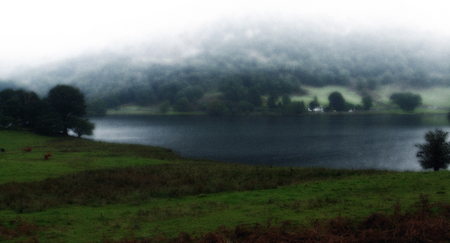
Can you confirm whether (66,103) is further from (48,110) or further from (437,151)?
(437,151)

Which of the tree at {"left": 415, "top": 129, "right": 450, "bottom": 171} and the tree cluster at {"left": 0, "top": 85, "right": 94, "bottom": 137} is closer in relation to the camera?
the tree at {"left": 415, "top": 129, "right": 450, "bottom": 171}

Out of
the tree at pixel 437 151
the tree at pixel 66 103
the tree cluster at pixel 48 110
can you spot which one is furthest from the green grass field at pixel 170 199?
the tree at pixel 66 103

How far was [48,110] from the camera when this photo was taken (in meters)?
76.8

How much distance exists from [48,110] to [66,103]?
487 centimetres

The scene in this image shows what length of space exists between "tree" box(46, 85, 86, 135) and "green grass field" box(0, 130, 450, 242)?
5455cm

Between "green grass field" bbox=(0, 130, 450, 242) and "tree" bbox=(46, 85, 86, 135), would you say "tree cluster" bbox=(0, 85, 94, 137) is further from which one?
"green grass field" bbox=(0, 130, 450, 242)

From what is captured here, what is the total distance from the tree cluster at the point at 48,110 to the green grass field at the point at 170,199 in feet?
164

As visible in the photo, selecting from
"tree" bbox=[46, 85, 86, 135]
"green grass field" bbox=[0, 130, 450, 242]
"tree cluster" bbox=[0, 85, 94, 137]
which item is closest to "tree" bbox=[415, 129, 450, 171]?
"green grass field" bbox=[0, 130, 450, 242]

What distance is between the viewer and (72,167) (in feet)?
102

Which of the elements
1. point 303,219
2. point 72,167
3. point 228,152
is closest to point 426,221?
point 303,219

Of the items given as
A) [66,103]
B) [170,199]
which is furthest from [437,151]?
[66,103]

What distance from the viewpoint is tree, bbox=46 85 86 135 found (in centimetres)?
7850

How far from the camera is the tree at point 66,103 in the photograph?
7850 cm

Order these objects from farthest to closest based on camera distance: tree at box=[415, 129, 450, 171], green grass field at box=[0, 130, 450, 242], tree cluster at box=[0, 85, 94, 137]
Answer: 1. tree cluster at box=[0, 85, 94, 137]
2. tree at box=[415, 129, 450, 171]
3. green grass field at box=[0, 130, 450, 242]
